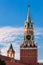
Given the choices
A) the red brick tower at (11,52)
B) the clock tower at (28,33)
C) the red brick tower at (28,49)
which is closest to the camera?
the red brick tower at (28,49)

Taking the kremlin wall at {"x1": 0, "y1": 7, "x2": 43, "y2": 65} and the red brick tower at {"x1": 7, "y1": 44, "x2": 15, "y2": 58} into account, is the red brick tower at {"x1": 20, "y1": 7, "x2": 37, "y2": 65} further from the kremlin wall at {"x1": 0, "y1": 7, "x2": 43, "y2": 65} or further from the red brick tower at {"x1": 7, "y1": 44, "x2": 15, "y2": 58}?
the red brick tower at {"x1": 7, "y1": 44, "x2": 15, "y2": 58}

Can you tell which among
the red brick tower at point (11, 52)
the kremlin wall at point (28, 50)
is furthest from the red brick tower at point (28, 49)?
the red brick tower at point (11, 52)

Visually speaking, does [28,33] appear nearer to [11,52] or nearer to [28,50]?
[28,50]

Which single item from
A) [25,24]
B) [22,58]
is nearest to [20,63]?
[22,58]

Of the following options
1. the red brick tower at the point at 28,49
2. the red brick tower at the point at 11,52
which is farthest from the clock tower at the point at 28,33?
the red brick tower at the point at 11,52

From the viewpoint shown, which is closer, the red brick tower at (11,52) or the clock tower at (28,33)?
the clock tower at (28,33)

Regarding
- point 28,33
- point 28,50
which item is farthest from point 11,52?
point 28,33

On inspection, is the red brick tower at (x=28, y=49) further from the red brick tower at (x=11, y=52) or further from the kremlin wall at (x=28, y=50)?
the red brick tower at (x=11, y=52)

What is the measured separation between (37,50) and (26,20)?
10.6 meters

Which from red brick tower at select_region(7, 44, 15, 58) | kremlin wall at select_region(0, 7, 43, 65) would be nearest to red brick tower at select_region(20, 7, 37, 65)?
kremlin wall at select_region(0, 7, 43, 65)

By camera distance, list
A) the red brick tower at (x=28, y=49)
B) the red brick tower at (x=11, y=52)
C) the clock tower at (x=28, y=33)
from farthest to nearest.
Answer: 1. the red brick tower at (x=11, y=52)
2. the clock tower at (x=28, y=33)
3. the red brick tower at (x=28, y=49)

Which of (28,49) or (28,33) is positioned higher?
(28,33)

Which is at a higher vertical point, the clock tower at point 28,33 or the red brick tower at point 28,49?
the clock tower at point 28,33

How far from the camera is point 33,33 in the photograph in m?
115
